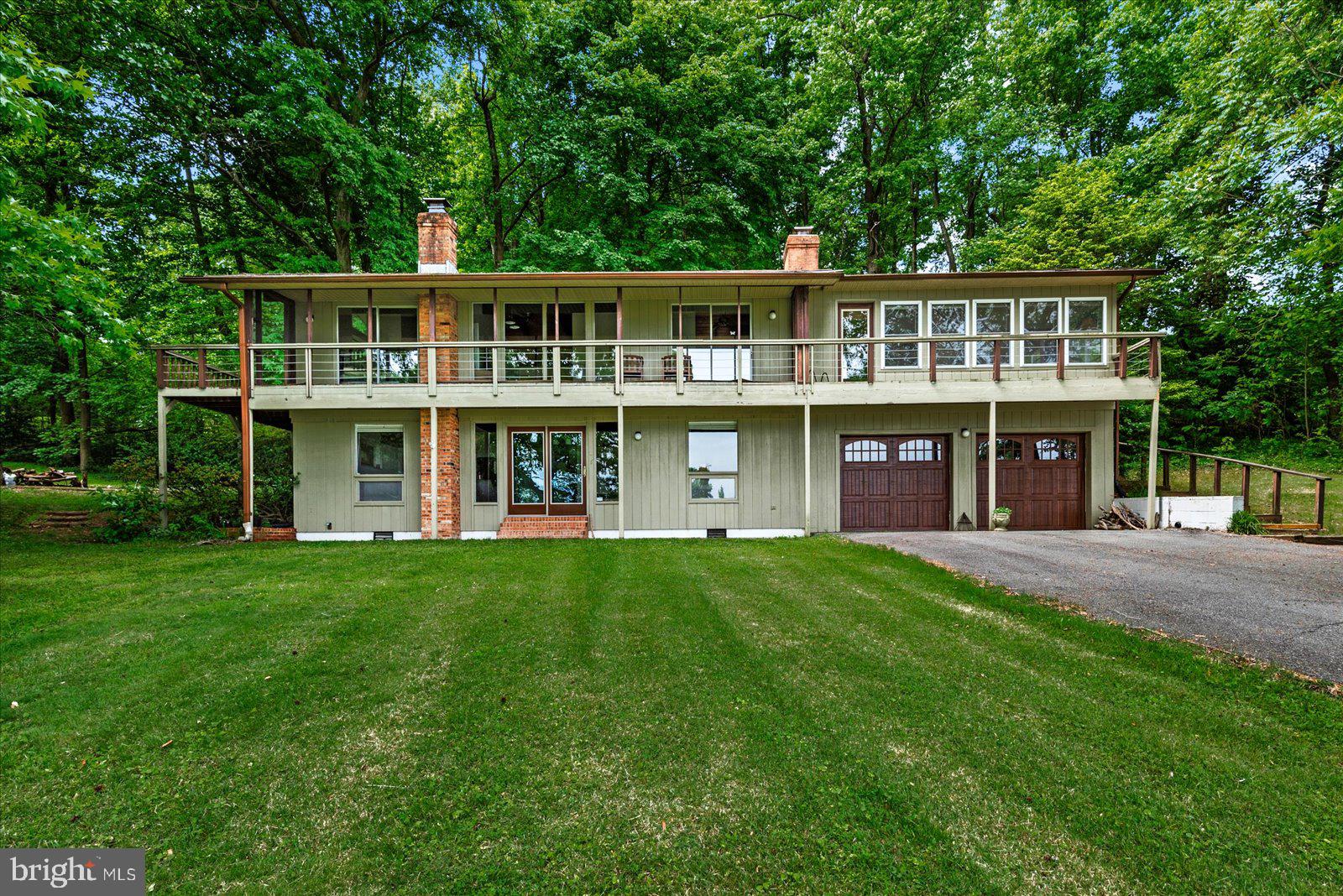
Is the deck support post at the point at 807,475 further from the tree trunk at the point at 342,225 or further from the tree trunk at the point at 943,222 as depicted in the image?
the tree trunk at the point at 943,222

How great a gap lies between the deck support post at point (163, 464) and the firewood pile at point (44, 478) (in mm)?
9045

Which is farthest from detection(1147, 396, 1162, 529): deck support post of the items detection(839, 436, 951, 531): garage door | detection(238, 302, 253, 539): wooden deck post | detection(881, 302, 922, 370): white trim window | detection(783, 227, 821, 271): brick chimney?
detection(238, 302, 253, 539): wooden deck post

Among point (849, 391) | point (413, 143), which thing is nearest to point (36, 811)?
point (849, 391)

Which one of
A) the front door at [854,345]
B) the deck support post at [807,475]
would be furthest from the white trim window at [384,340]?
the front door at [854,345]

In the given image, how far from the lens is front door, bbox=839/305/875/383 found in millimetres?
11305

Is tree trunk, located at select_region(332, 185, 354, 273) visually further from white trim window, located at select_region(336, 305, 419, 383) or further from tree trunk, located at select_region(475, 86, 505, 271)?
white trim window, located at select_region(336, 305, 419, 383)

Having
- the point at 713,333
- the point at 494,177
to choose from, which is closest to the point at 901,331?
the point at 713,333

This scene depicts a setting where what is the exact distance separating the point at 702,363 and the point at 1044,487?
7933 mm

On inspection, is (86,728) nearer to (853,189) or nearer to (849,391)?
(849,391)

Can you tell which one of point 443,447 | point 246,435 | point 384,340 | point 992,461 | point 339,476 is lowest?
point 339,476

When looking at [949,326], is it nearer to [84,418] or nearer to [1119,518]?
[1119,518]

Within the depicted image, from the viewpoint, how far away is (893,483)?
1159 centimetres

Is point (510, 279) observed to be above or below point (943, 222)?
below

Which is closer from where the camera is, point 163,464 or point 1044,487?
point 163,464
